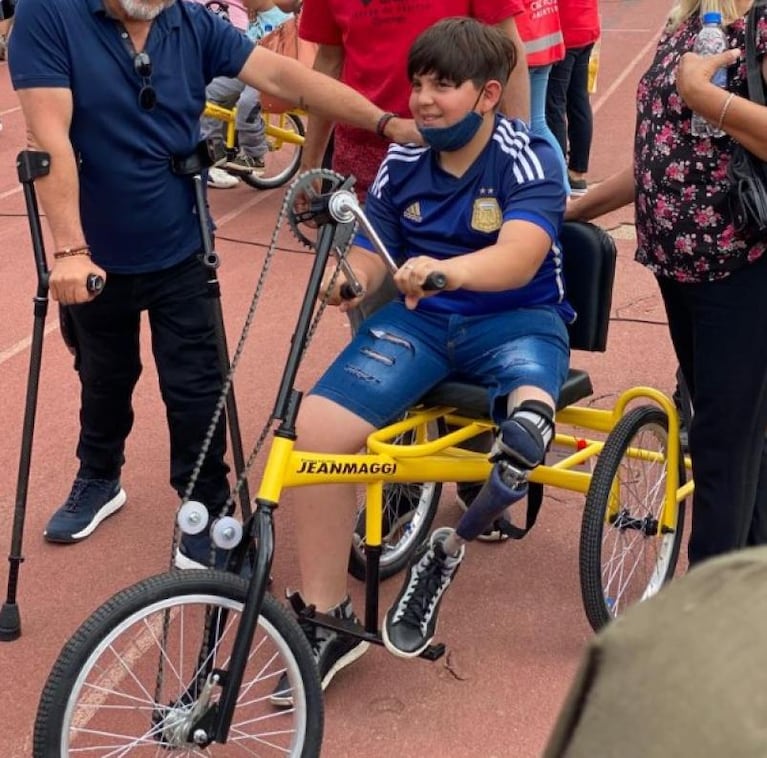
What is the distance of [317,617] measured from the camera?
2883 millimetres

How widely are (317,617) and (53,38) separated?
5.22 ft

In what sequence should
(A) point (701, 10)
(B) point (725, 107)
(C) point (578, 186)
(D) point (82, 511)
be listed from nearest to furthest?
(B) point (725, 107), (A) point (701, 10), (D) point (82, 511), (C) point (578, 186)

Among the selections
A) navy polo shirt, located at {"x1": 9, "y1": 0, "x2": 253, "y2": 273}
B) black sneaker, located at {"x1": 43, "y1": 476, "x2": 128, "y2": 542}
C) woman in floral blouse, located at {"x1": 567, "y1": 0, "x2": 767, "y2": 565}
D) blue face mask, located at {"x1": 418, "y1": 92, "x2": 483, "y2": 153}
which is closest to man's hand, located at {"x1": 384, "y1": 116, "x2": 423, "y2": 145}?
blue face mask, located at {"x1": 418, "y1": 92, "x2": 483, "y2": 153}

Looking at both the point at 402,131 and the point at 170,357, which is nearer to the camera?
the point at 402,131

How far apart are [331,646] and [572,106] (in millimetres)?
5234

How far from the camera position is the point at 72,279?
290cm

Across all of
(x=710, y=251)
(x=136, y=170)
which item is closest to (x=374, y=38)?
(x=136, y=170)

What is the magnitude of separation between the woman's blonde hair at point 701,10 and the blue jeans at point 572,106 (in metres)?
4.34

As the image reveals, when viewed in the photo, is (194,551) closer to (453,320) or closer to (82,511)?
(82,511)

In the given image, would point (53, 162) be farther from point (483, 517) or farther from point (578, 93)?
point (578, 93)

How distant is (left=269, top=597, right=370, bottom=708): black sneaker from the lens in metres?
2.96

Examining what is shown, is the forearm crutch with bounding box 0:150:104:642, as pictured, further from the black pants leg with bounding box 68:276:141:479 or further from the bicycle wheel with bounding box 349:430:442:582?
the bicycle wheel with bounding box 349:430:442:582

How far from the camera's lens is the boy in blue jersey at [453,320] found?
2885 millimetres

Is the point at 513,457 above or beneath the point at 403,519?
above
